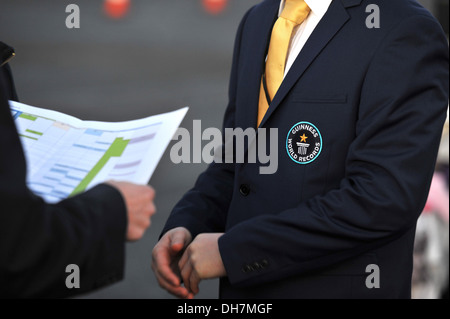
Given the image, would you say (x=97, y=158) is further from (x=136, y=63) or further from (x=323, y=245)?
(x=136, y=63)

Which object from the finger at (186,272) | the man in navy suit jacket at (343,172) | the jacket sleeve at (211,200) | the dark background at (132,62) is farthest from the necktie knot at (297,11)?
the dark background at (132,62)

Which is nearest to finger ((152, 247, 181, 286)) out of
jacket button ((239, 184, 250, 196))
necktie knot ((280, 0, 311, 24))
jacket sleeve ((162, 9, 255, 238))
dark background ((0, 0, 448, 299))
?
jacket sleeve ((162, 9, 255, 238))

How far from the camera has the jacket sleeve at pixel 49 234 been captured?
114 cm

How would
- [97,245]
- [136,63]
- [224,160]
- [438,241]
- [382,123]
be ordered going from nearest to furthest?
[97,245]
[382,123]
[224,160]
[438,241]
[136,63]

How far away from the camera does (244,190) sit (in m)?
1.80

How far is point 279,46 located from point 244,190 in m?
0.44

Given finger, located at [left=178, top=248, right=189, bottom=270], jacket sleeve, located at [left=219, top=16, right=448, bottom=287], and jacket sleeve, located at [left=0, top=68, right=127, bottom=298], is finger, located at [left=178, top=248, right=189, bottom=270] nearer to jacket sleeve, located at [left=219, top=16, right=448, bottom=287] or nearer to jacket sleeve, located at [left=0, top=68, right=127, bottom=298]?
jacket sleeve, located at [left=219, top=16, right=448, bottom=287]

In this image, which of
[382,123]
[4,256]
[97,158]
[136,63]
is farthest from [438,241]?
[136,63]

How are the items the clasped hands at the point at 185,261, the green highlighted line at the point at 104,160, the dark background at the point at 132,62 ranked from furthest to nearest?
the dark background at the point at 132,62 → the clasped hands at the point at 185,261 → the green highlighted line at the point at 104,160

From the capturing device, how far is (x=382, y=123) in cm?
151

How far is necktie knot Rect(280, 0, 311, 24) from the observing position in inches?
69.4

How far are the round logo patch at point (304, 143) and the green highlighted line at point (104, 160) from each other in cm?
49

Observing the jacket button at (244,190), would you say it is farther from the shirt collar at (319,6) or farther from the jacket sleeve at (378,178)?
the shirt collar at (319,6)
